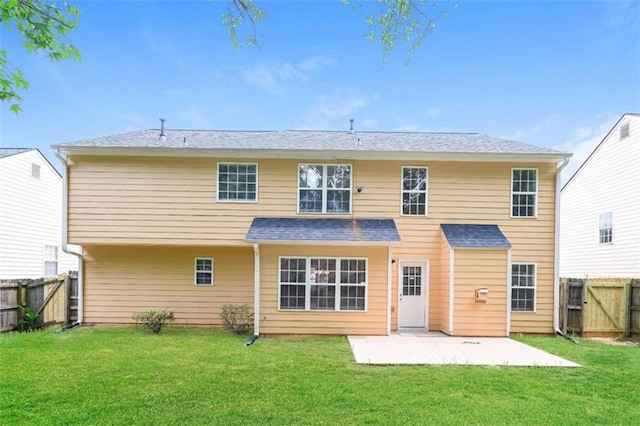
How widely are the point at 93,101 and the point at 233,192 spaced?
22.2 feet

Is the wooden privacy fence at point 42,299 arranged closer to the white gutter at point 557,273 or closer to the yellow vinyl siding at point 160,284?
the yellow vinyl siding at point 160,284

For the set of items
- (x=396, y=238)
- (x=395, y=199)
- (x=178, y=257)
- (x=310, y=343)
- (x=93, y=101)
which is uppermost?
(x=93, y=101)

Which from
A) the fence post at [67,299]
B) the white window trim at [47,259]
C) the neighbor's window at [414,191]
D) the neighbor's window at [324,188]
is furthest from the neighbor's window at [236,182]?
the white window trim at [47,259]

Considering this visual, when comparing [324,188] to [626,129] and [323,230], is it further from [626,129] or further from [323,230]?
[626,129]

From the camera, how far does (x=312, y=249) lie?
371 inches

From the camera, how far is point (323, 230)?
9.58 metres

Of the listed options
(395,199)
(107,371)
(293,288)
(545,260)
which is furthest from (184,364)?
(545,260)

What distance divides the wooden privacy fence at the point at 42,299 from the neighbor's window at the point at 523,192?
13.1 m

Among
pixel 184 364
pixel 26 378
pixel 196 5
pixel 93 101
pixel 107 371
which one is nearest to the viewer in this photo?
pixel 26 378

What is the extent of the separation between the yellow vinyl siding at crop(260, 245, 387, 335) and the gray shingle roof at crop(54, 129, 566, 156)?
9.13 ft

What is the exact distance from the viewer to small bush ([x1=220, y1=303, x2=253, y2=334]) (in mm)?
9805

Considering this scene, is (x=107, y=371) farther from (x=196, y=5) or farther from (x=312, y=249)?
(x=196, y=5)

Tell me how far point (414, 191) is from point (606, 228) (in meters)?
8.89

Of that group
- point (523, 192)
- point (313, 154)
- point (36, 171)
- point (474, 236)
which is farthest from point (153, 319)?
point (523, 192)
